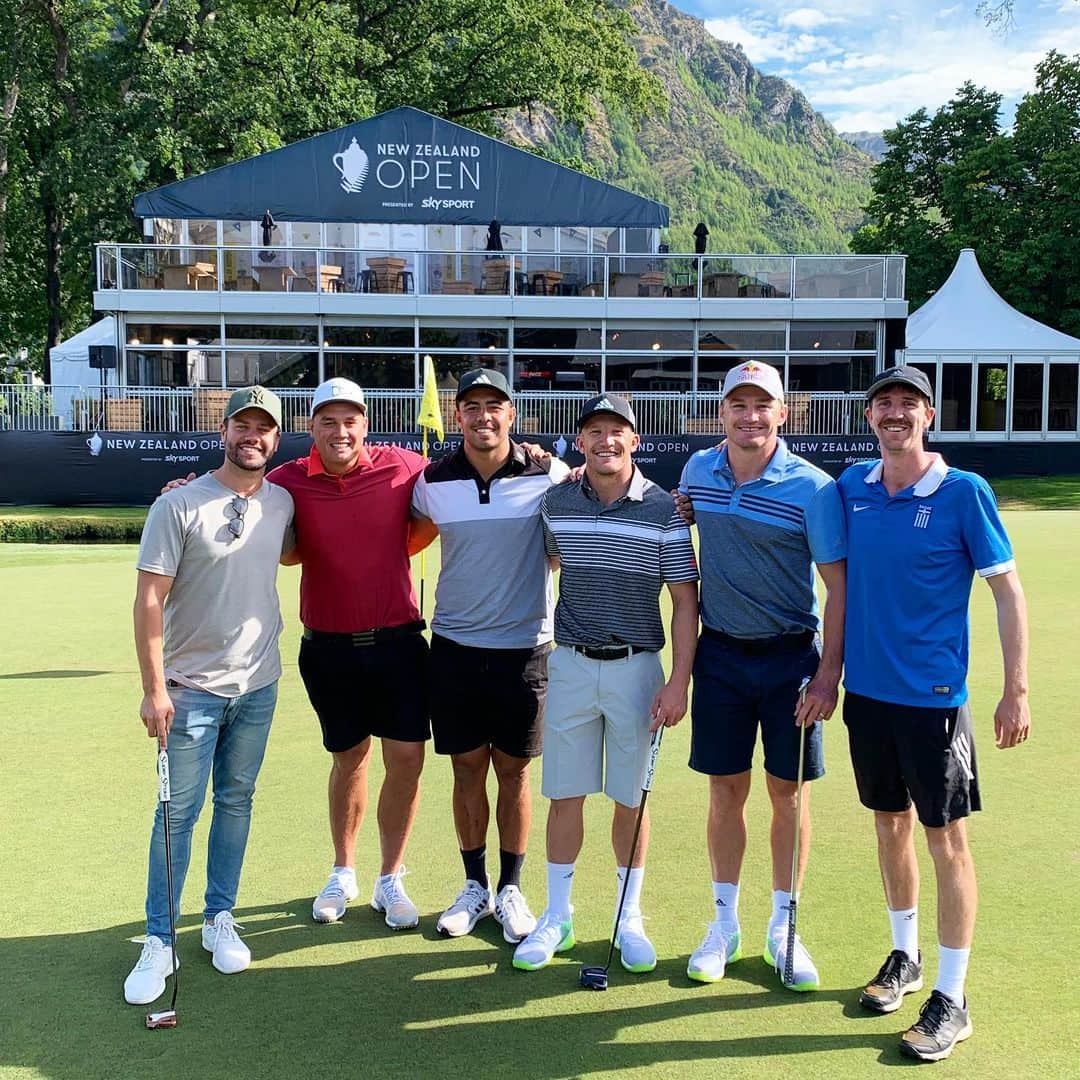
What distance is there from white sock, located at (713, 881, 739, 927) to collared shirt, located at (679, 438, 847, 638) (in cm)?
93

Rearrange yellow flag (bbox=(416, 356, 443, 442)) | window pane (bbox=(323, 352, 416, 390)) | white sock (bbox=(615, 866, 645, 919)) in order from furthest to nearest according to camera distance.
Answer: window pane (bbox=(323, 352, 416, 390)) < yellow flag (bbox=(416, 356, 443, 442)) < white sock (bbox=(615, 866, 645, 919))

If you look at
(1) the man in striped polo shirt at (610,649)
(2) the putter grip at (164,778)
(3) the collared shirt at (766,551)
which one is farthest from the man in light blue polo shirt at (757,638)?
(2) the putter grip at (164,778)

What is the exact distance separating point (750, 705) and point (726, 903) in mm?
725

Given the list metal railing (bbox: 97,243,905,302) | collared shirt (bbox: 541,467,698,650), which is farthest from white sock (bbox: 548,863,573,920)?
metal railing (bbox: 97,243,905,302)

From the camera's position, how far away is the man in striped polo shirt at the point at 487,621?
453cm

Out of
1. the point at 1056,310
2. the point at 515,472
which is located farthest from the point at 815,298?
the point at 515,472

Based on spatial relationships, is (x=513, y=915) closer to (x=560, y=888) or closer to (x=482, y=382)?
(x=560, y=888)

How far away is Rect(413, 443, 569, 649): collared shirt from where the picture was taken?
4.53 meters

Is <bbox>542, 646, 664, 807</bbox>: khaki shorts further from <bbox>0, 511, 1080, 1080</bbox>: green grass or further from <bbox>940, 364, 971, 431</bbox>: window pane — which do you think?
<bbox>940, 364, 971, 431</bbox>: window pane

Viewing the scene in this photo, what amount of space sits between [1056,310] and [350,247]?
77.9 ft

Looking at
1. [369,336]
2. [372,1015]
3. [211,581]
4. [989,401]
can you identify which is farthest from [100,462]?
[989,401]

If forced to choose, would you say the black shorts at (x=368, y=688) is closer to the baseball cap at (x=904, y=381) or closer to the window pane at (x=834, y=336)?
the baseball cap at (x=904, y=381)

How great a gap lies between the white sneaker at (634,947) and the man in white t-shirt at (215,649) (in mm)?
1336

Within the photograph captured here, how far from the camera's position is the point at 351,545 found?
179 inches
